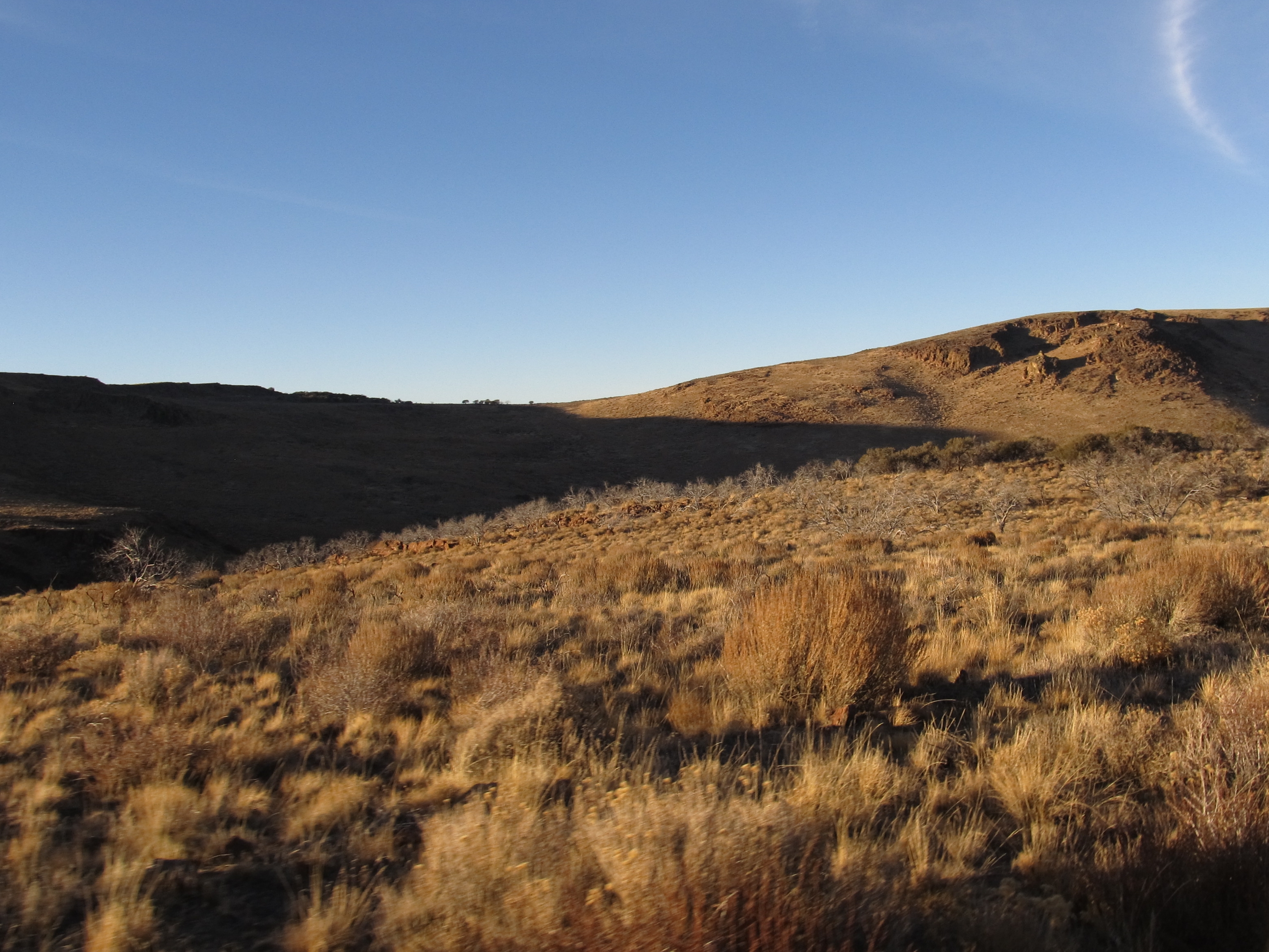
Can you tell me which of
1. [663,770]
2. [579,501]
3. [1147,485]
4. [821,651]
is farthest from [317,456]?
[663,770]

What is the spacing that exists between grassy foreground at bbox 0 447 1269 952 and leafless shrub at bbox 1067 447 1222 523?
31.2 feet

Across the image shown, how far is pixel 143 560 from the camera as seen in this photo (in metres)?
19.1

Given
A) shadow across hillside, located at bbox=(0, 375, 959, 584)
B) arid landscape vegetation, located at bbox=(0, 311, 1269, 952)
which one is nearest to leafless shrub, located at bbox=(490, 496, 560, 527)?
shadow across hillside, located at bbox=(0, 375, 959, 584)

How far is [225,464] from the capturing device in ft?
138

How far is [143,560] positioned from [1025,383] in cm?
6050

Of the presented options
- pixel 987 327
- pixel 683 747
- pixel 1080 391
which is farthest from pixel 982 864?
pixel 987 327

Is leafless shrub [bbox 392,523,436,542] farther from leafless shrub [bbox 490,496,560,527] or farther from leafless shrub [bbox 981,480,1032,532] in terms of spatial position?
leafless shrub [bbox 981,480,1032,532]

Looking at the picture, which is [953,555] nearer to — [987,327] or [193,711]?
[193,711]

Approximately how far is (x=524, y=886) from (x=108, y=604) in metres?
9.16

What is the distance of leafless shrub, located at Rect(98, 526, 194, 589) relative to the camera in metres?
17.5

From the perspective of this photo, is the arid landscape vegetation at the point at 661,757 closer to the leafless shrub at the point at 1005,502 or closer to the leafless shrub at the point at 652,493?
the leafless shrub at the point at 1005,502

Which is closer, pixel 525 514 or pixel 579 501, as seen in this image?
pixel 525 514

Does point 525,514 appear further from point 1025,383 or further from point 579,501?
point 1025,383

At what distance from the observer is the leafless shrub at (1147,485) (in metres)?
16.3
